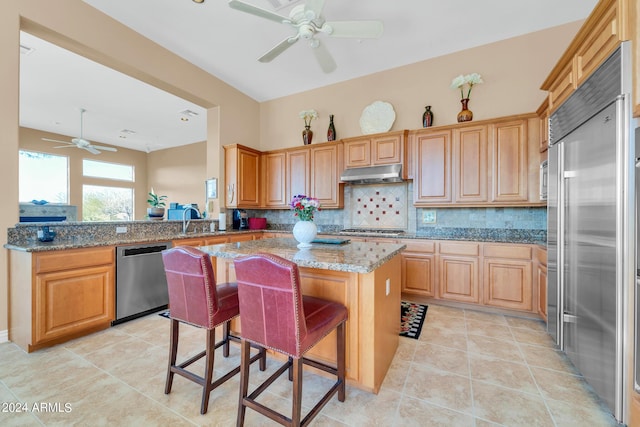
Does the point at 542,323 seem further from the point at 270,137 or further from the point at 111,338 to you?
the point at 270,137

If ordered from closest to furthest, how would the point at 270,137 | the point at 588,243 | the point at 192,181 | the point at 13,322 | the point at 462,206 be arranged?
the point at 588,243 → the point at 13,322 → the point at 462,206 → the point at 270,137 → the point at 192,181

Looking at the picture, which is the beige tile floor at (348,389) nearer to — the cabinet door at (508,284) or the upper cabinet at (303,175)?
the cabinet door at (508,284)

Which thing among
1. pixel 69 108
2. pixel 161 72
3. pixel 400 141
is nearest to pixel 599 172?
pixel 400 141

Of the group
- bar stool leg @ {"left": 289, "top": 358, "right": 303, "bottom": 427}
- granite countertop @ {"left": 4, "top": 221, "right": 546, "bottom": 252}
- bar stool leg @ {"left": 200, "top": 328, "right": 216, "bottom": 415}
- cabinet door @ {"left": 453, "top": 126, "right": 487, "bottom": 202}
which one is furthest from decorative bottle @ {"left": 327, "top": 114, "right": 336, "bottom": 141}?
bar stool leg @ {"left": 289, "top": 358, "right": 303, "bottom": 427}

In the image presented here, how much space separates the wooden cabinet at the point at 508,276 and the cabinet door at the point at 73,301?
13.3 ft

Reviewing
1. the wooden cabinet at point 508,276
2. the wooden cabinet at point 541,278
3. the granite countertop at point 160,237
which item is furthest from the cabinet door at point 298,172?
the wooden cabinet at point 541,278

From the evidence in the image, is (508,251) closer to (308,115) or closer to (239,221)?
(308,115)

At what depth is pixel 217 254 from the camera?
1.90 metres

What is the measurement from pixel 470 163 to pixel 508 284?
149 centimetres

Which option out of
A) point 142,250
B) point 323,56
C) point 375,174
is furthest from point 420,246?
point 142,250

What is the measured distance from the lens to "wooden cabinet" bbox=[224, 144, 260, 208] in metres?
4.36

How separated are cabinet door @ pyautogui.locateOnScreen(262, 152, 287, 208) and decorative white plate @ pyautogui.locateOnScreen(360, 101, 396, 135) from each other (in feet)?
4.89

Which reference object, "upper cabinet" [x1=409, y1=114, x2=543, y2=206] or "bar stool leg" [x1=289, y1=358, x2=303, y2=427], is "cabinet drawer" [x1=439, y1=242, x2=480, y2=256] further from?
"bar stool leg" [x1=289, y1=358, x2=303, y2=427]

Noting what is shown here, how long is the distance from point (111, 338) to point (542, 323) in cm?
433
